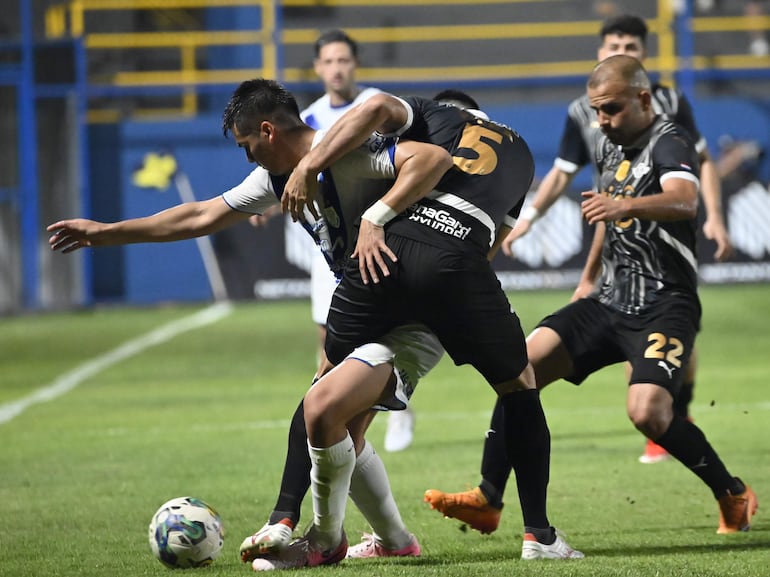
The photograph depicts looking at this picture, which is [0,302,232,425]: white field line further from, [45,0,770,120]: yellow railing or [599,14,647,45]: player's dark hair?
[599,14,647,45]: player's dark hair

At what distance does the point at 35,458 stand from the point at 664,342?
399 centimetres

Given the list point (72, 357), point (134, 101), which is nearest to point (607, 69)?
point (72, 357)

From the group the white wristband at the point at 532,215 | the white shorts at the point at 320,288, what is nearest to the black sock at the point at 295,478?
the white wristband at the point at 532,215

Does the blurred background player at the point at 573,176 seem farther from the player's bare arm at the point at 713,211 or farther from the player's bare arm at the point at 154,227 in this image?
the player's bare arm at the point at 154,227

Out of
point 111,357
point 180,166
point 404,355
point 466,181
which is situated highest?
point 466,181

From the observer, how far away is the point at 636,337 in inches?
228

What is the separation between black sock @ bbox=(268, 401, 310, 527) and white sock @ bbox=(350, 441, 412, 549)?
0.64ft

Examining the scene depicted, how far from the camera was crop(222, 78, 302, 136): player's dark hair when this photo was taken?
4773 mm

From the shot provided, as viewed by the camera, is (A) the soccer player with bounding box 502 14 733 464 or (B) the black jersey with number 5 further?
(A) the soccer player with bounding box 502 14 733 464

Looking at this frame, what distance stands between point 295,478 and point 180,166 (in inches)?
634

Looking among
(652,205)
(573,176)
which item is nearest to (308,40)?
(573,176)

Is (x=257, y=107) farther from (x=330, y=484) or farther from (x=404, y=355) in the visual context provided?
(x=330, y=484)

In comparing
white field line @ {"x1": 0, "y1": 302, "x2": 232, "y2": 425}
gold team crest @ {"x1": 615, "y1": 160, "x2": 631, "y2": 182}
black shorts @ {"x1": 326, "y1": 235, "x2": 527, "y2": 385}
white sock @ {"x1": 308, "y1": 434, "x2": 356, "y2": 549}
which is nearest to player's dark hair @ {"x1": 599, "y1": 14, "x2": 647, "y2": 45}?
gold team crest @ {"x1": 615, "y1": 160, "x2": 631, "y2": 182}

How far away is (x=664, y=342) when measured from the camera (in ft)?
18.7
